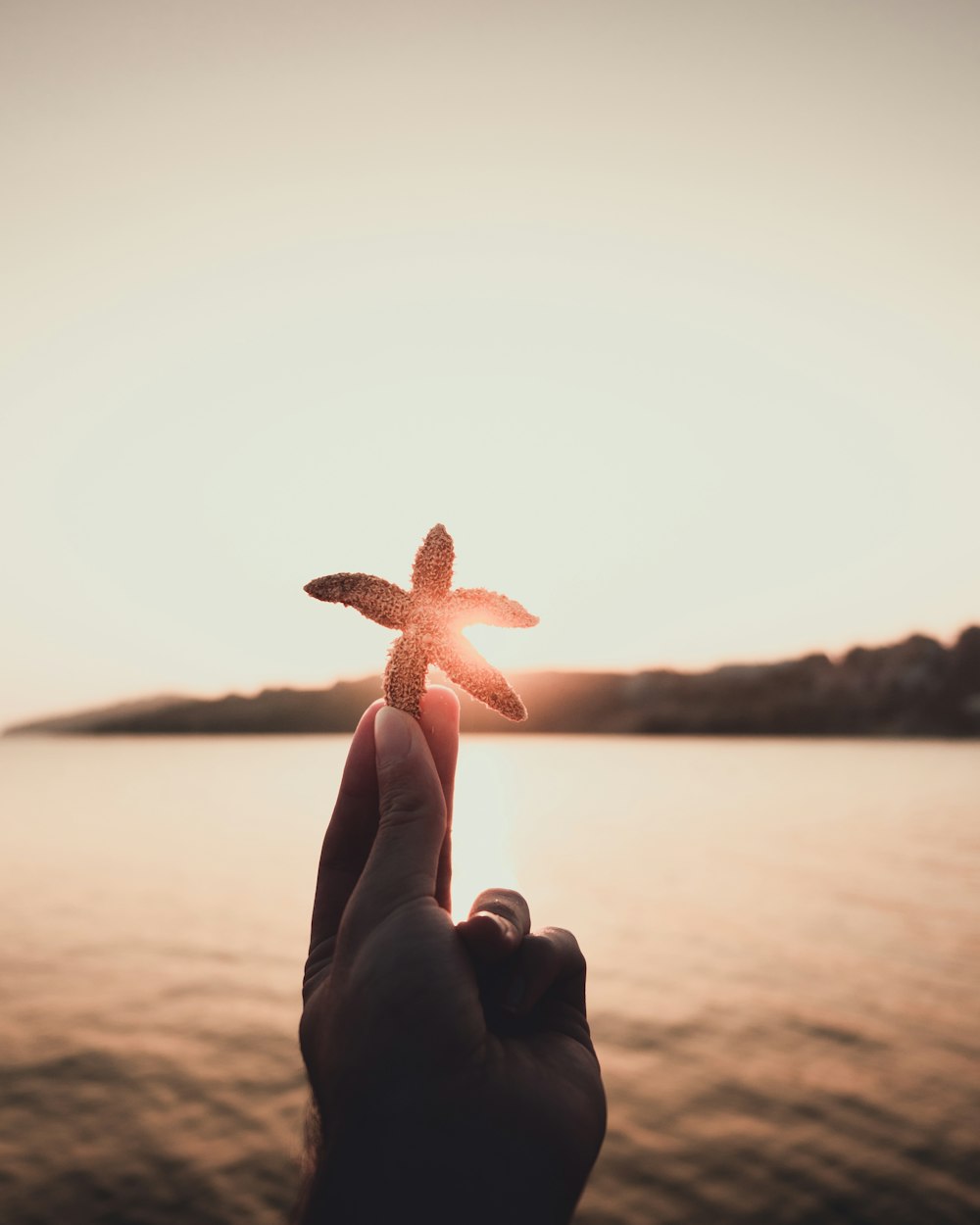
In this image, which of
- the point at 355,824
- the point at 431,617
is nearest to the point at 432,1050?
the point at 355,824

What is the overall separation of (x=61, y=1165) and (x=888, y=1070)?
8864mm

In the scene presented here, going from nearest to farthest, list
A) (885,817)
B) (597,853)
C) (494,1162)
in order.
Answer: (494,1162) → (597,853) → (885,817)

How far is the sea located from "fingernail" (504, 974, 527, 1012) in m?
5.47

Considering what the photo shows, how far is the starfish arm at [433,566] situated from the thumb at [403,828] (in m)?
0.90

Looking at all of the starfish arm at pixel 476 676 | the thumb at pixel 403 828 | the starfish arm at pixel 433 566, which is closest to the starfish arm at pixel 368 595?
the starfish arm at pixel 433 566

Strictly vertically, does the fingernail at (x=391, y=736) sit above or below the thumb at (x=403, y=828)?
above

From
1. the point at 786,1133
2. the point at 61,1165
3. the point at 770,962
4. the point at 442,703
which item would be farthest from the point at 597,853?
the point at 442,703

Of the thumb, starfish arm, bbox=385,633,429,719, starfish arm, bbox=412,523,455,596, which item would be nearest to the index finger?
starfish arm, bbox=385,633,429,719

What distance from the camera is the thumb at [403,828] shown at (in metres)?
3.12

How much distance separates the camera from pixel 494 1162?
274cm

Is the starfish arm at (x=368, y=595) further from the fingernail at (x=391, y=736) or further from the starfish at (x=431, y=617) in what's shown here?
the fingernail at (x=391, y=736)

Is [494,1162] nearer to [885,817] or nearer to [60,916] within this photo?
[60,916]

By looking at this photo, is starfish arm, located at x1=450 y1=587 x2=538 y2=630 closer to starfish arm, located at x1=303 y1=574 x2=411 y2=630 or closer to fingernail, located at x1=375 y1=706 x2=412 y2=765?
starfish arm, located at x1=303 y1=574 x2=411 y2=630

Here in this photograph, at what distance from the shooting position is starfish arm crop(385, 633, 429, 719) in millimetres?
3811
